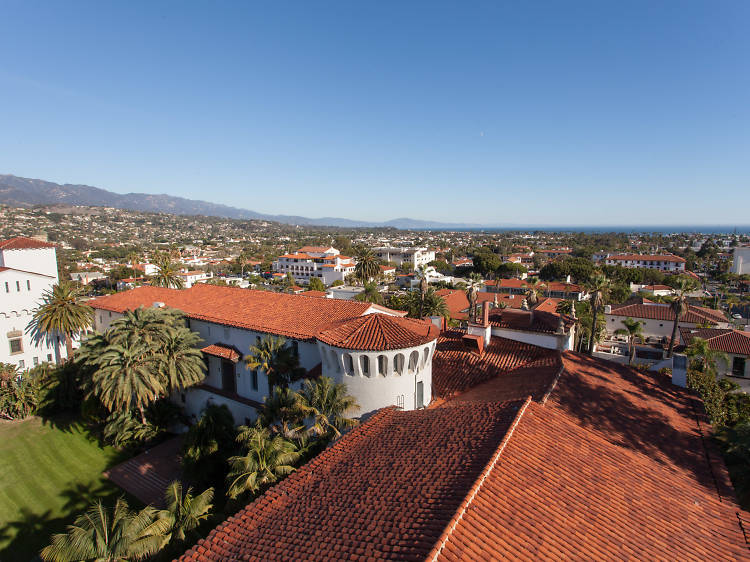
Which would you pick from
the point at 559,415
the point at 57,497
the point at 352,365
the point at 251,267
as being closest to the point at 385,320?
the point at 352,365

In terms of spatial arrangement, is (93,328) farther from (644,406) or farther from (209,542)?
(644,406)

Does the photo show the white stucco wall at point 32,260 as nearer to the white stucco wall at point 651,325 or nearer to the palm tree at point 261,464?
the palm tree at point 261,464

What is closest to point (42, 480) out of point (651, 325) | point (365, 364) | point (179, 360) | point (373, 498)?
point (179, 360)

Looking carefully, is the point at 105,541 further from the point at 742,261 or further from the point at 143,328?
the point at 742,261

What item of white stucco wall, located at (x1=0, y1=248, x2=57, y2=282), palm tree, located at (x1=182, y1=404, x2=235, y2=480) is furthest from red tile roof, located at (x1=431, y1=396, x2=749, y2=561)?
white stucco wall, located at (x1=0, y1=248, x2=57, y2=282)

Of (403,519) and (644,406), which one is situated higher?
(403,519)
